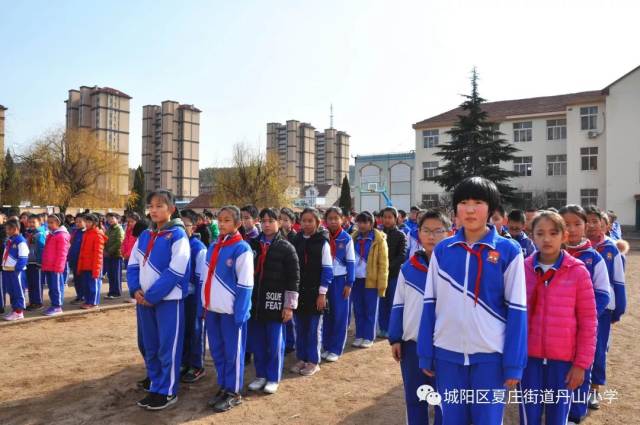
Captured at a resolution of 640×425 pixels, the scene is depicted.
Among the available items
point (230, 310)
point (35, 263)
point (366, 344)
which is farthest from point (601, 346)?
point (35, 263)

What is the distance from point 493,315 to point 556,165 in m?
41.7

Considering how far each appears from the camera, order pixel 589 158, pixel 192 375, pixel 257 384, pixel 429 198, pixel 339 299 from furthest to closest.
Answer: pixel 429 198 < pixel 589 158 < pixel 339 299 < pixel 192 375 < pixel 257 384

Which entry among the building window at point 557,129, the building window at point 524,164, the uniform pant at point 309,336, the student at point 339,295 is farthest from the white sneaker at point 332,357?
the building window at point 557,129

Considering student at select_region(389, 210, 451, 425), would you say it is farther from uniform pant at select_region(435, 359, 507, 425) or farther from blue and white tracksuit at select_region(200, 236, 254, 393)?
blue and white tracksuit at select_region(200, 236, 254, 393)

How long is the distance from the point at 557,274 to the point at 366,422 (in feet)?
7.46

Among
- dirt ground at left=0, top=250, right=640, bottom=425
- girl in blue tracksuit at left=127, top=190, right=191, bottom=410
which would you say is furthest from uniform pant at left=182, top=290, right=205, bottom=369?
girl in blue tracksuit at left=127, top=190, right=191, bottom=410

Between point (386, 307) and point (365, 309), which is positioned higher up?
point (365, 309)

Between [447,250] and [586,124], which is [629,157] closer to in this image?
[586,124]

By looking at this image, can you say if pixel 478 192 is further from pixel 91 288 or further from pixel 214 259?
pixel 91 288

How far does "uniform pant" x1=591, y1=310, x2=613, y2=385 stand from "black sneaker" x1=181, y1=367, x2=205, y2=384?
14.0 feet

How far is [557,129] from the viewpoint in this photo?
38.8m

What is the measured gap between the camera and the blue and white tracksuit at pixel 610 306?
436 centimetres

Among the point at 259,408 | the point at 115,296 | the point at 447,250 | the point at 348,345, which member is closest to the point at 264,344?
the point at 259,408

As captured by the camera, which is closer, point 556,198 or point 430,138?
point 556,198
